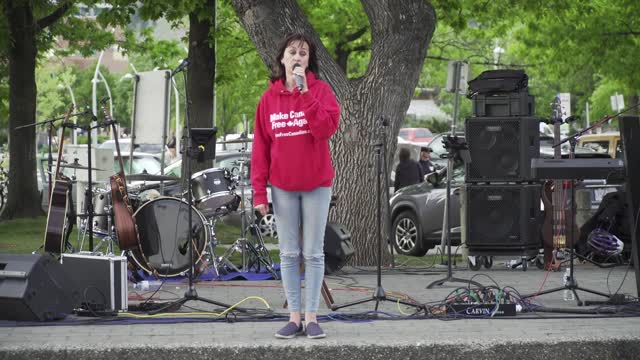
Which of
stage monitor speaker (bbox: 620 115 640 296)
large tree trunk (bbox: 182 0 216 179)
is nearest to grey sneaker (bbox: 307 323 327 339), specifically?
stage monitor speaker (bbox: 620 115 640 296)

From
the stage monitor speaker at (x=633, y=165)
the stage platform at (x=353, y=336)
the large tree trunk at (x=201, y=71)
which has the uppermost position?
the large tree trunk at (x=201, y=71)

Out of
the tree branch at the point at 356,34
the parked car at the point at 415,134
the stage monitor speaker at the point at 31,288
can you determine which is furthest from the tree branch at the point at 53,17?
the parked car at the point at 415,134

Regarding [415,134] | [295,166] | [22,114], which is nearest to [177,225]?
[295,166]

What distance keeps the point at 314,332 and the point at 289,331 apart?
17cm

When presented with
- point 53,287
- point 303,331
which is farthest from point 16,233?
point 303,331

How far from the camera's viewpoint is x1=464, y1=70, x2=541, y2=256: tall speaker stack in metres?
12.6

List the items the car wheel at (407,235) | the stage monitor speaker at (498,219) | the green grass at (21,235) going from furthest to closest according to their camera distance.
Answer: the car wheel at (407,235)
the green grass at (21,235)
the stage monitor speaker at (498,219)

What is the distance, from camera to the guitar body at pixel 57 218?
458 inches

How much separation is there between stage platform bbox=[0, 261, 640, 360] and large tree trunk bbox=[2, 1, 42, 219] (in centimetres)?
1370

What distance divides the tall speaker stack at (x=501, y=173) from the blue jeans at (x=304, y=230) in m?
5.07

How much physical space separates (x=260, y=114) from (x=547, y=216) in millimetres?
6296

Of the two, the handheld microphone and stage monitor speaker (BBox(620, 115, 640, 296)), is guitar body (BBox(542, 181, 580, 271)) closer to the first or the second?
stage monitor speaker (BBox(620, 115, 640, 296))

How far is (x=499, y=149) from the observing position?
498 inches

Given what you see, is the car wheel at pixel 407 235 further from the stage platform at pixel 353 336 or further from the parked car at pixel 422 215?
the stage platform at pixel 353 336
